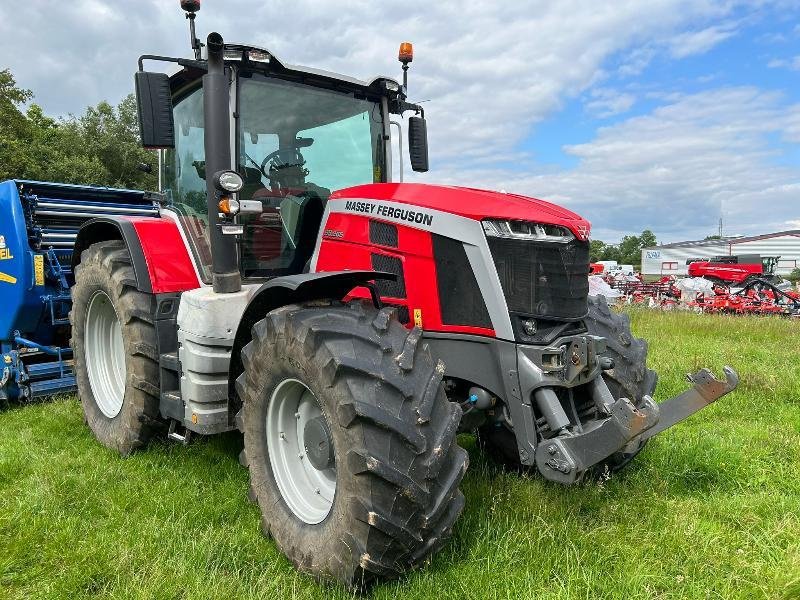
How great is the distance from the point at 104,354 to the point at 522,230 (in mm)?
3604

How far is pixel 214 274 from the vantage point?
12.1ft

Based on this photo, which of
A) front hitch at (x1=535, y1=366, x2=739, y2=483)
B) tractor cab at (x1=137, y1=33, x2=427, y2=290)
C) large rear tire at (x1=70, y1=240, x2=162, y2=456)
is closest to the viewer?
front hitch at (x1=535, y1=366, x2=739, y2=483)

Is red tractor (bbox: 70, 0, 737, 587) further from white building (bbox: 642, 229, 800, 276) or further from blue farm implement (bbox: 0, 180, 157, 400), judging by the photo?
white building (bbox: 642, 229, 800, 276)

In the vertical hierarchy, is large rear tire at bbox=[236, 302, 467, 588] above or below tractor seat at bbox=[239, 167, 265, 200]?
below

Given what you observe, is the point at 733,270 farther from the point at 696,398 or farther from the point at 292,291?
the point at 292,291

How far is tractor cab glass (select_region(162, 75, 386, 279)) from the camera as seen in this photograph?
3861 millimetres

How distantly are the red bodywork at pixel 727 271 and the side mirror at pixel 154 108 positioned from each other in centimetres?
1927

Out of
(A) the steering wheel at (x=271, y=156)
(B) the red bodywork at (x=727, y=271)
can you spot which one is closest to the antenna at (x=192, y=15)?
(A) the steering wheel at (x=271, y=156)

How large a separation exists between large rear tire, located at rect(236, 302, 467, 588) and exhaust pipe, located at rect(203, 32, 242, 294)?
31.9 inches

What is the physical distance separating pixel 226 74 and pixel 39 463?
2854 millimetres

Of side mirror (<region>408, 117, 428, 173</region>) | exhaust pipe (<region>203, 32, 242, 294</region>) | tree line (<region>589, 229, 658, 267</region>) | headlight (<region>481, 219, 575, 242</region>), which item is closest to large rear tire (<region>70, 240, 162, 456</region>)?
exhaust pipe (<region>203, 32, 242, 294</region>)

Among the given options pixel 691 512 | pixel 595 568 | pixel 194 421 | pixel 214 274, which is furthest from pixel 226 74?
pixel 691 512

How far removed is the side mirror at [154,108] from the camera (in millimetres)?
3301

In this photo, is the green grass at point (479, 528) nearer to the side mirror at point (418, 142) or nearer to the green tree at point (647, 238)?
the side mirror at point (418, 142)
